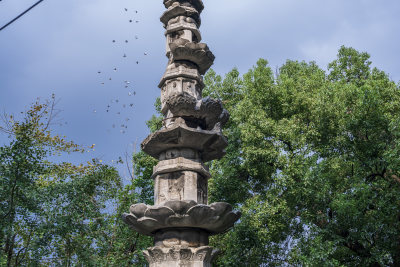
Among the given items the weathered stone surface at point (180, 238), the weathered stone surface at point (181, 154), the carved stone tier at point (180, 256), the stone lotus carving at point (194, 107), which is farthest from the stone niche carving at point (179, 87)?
the carved stone tier at point (180, 256)

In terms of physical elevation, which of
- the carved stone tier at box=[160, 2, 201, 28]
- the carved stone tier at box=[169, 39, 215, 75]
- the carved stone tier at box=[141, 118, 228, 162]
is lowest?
the carved stone tier at box=[141, 118, 228, 162]

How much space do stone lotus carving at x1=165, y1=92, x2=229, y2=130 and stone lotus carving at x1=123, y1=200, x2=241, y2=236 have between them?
1386 millimetres

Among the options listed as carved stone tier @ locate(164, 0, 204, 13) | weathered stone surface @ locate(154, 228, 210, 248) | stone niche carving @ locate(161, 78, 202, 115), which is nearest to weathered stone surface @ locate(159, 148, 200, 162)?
stone niche carving @ locate(161, 78, 202, 115)

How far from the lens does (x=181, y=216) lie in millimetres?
5242

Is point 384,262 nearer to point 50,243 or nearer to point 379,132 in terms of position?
point 379,132

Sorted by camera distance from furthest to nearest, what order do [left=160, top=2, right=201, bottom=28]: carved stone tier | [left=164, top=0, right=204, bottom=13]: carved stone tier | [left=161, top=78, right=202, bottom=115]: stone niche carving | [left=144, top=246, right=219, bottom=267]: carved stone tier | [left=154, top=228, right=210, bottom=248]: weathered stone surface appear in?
[left=164, top=0, right=204, bottom=13]: carved stone tier → [left=160, top=2, right=201, bottom=28]: carved stone tier → [left=161, top=78, right=202, bottom=115]: stone niche carving → [left=154, top=228, right=210, bottom=248]: weathered stone surface → [left=144, top=246, right=219, bottom=267]: carved stone tier

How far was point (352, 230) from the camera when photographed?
36.0ft

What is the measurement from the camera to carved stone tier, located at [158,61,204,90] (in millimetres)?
6727

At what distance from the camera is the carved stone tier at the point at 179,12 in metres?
7.44

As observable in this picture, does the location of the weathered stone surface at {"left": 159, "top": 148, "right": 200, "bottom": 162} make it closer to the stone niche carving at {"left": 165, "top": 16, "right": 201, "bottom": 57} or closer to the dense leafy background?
the stone niche carving at {"left": 165, "top": 16, "right": 201, "bottom": 57}

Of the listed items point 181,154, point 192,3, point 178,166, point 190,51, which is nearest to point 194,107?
point 181,154

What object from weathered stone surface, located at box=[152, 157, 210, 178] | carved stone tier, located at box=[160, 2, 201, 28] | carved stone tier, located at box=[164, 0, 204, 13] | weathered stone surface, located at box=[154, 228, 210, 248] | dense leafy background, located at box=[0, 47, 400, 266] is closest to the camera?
weathered stone surface, located at box=[154, 228, 210, 248]

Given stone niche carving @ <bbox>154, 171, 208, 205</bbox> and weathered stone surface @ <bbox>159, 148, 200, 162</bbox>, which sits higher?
weathered stone surface @ <bbox>159, 148, 200, 162</bbox>

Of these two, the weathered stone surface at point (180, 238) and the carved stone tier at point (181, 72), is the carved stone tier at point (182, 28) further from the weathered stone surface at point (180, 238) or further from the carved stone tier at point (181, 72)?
the weathered stone surface at point (180, 238)
